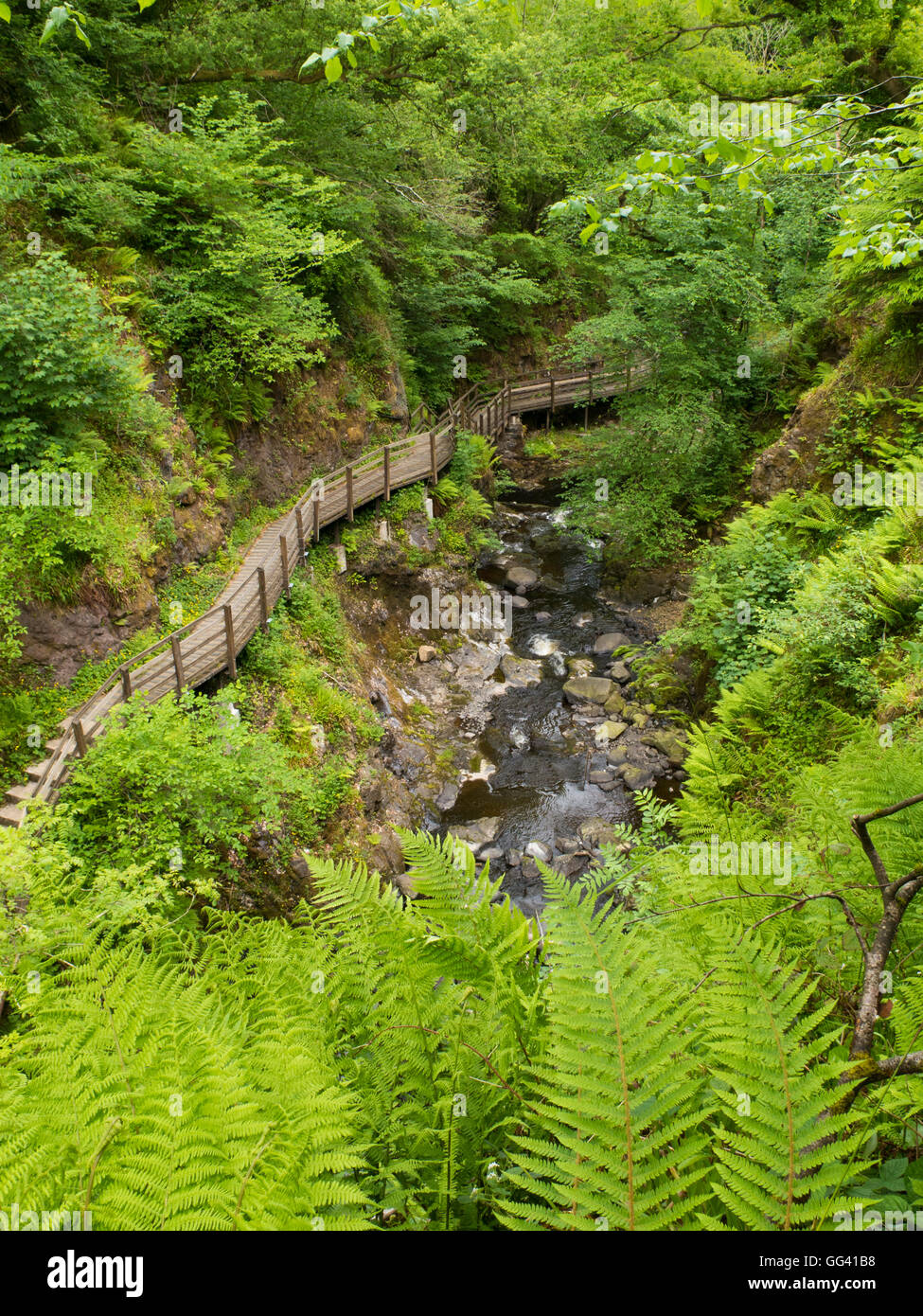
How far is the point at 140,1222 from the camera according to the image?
162 cm

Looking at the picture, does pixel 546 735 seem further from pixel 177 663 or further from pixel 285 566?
pixel 177 663

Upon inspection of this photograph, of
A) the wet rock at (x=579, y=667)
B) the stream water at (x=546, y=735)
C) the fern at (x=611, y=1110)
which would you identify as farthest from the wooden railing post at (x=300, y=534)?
the fern at (x=611, y=1110)

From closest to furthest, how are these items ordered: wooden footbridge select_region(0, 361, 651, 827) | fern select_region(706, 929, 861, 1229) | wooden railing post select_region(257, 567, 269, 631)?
1. fern select_region(706, 929, 861, 1229)
2. wooden footbridge select_region(0, 361, 651, 827)
3. wooden railing post select_region(257, 567, 269, 631)

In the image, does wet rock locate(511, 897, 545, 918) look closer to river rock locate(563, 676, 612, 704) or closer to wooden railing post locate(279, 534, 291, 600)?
river rock locate(563, 676, 612, 704)

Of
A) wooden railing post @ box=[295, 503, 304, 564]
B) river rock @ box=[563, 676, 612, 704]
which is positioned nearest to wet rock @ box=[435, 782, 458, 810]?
river rock @ box=[563, 676, 612, 704]

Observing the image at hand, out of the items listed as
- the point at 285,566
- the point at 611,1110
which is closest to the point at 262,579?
the point at 285,566

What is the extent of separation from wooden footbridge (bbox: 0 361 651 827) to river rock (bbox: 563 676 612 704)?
6346mm

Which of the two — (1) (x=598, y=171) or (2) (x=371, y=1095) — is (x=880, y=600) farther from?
(1) (x=598, y=171)

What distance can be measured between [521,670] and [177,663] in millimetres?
8600

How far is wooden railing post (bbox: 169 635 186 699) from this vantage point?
977 centimetres

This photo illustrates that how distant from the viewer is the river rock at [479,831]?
12.3 meters

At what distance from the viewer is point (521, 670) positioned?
16703 millimetres

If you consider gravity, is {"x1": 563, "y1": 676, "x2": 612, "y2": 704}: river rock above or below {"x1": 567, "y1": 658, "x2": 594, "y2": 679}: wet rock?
below

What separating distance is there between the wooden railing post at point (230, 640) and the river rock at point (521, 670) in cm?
690
